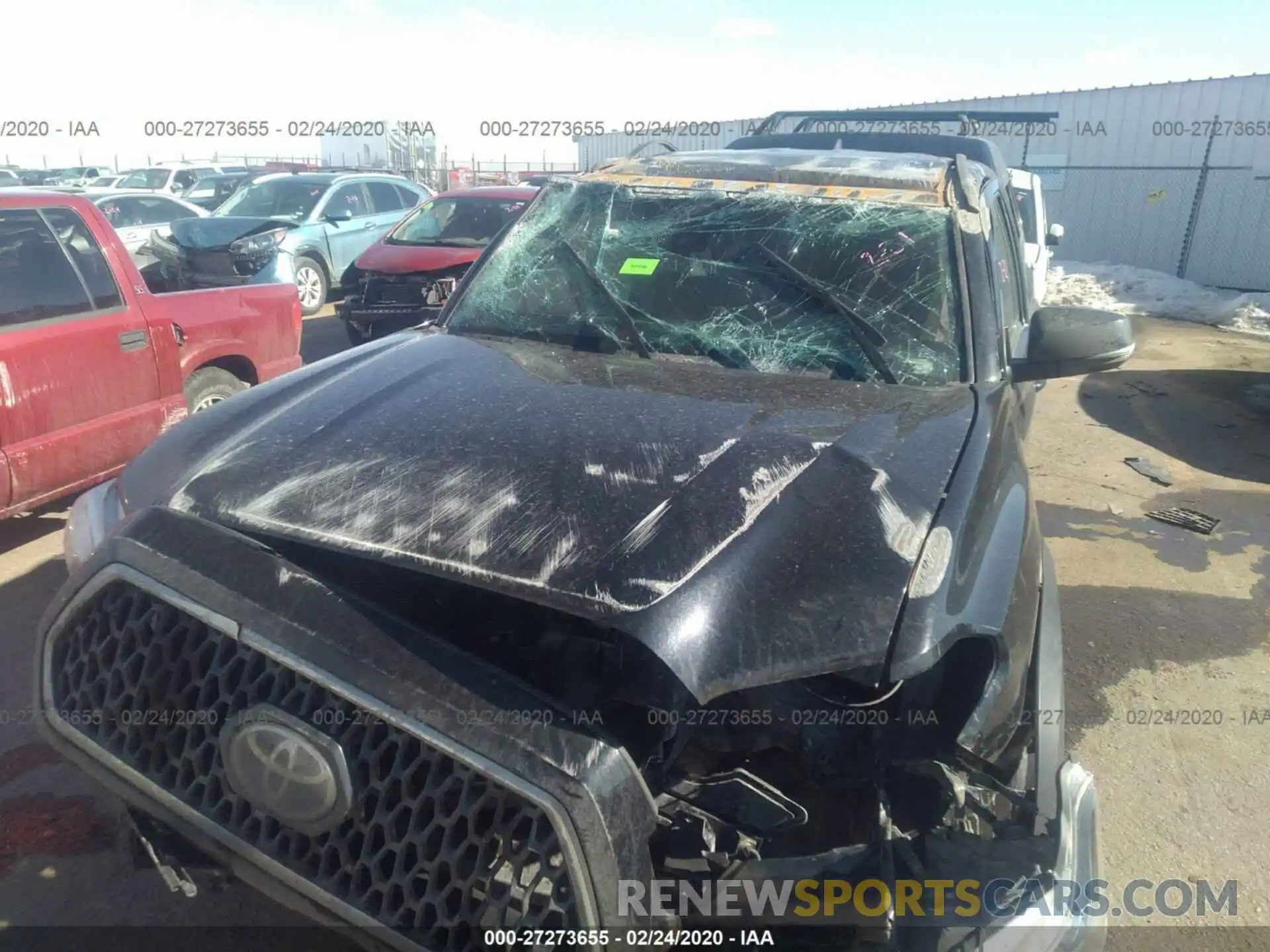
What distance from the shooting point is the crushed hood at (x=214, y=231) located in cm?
601

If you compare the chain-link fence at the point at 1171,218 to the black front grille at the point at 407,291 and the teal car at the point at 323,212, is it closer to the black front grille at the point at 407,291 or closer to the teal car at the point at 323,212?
the teal car at the point at 323,212

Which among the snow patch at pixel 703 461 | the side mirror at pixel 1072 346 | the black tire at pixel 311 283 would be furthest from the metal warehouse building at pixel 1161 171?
the snow patch at pixel 703 461

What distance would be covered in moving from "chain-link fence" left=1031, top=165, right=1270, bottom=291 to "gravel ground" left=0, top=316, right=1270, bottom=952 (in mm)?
9594

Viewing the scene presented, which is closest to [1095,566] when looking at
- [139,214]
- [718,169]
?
[718,169]

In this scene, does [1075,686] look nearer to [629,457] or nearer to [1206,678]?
[1206,678]

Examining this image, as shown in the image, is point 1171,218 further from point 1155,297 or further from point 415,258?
point 415,258

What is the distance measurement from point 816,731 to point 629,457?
0.72 meters

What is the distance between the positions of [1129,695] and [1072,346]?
1.68 metres

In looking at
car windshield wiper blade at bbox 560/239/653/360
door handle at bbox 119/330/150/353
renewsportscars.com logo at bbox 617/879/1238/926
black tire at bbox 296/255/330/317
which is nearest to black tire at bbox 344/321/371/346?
black tire at bbox 296/255/330/317

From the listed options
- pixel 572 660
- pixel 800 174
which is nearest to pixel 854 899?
pixel 572 660

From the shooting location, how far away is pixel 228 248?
588cm

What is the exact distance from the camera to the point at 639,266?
10.3 ft

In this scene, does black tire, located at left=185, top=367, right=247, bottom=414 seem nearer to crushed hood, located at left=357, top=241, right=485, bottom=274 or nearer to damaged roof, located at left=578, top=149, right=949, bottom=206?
damaged roof, located at left=578, top=149, right=949, bottom=206

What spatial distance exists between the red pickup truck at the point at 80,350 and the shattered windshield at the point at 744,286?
84.2 inches
